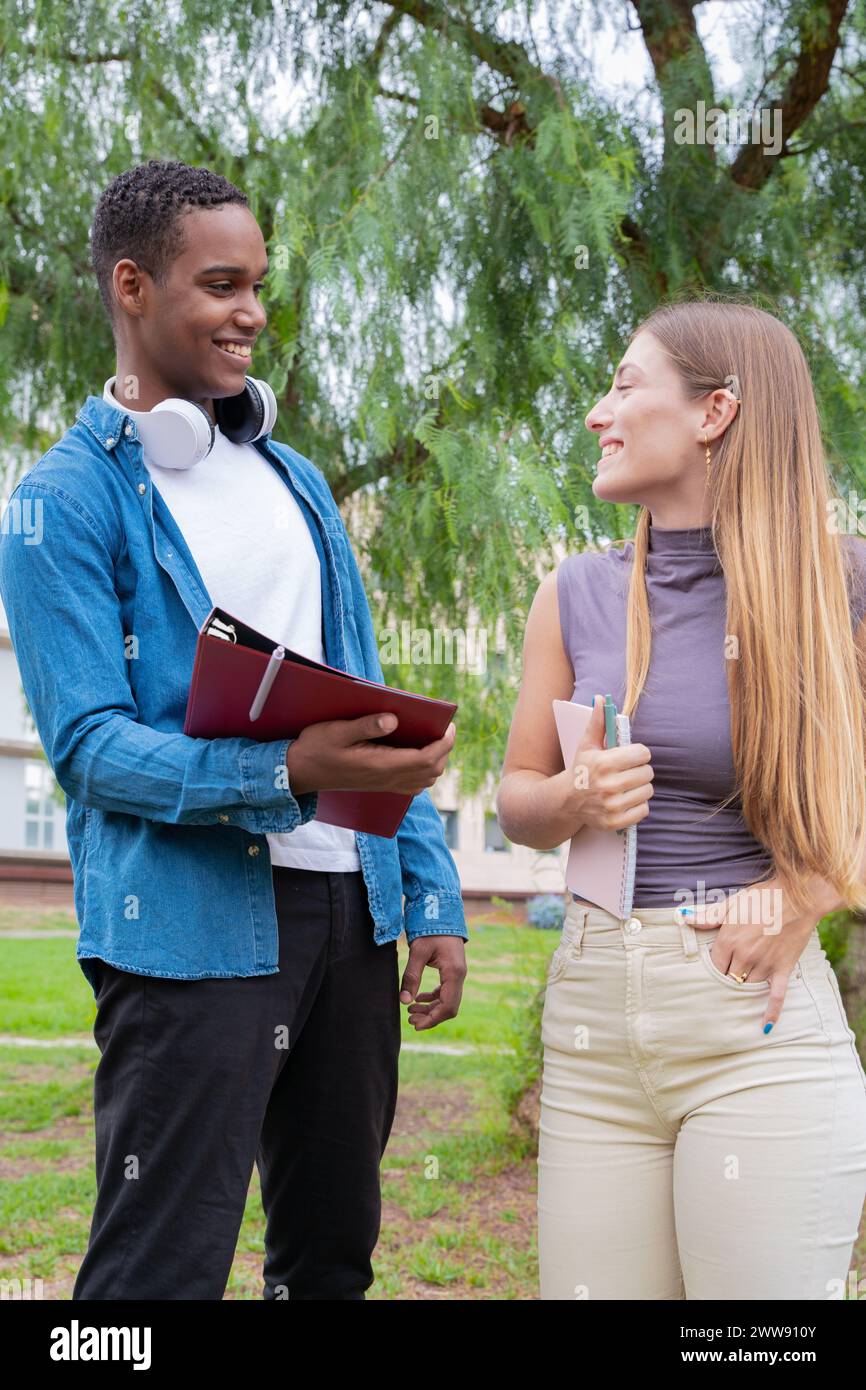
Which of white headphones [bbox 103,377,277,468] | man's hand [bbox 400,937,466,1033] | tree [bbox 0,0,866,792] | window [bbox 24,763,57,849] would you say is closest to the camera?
white headphones [bbox 103,377,277,468]

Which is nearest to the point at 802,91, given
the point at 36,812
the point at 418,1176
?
the point at 418,1176

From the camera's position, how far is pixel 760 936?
1.75 m

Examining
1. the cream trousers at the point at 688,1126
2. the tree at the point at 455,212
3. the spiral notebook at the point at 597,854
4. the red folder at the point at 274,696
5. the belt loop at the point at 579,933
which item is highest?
the tree at the point at 455,212

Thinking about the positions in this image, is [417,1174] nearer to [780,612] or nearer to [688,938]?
[688,938]

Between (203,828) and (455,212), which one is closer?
(203,828)

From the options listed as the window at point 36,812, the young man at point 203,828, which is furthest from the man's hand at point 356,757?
the window at point 36,812

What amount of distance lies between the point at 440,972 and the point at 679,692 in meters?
0.61

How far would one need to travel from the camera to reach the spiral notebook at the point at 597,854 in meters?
1.81

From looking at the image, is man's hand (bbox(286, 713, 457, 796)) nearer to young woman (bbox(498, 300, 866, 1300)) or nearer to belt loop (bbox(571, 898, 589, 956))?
young woman (bbox(498, 300, 866, 1300))

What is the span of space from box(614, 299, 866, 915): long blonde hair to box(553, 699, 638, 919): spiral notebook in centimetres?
9

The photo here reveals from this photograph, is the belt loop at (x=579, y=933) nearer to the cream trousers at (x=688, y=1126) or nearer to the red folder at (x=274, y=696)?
the cream trousers at (x=688, y=1126)

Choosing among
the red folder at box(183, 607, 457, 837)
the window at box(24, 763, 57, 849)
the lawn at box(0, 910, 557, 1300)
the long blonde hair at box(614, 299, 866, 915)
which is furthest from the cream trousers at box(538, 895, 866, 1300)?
the window at box(24, 763, 57, 849)

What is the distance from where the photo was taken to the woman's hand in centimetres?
174

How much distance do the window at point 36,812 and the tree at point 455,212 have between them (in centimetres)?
1774
